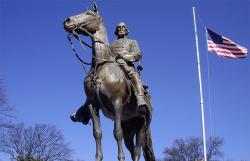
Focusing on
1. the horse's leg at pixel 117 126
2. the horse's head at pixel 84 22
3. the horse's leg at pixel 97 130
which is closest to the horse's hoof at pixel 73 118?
the horse's leg at pixel 97 130

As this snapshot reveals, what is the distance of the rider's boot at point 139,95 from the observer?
1055 cm

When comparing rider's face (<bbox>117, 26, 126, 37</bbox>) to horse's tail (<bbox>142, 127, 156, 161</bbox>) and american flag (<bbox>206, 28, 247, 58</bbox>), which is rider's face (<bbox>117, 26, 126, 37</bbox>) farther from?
american flag (<bbox>206, 28, 247, 58</bbox>)

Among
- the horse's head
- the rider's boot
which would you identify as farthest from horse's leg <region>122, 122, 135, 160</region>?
the horse's head

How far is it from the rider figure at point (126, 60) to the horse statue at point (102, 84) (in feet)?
0.68

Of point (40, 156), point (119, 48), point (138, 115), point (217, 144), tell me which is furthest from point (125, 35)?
point (217, 144)

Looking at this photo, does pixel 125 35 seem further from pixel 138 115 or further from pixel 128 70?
pixel 138 115

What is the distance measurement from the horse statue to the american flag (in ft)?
30.1

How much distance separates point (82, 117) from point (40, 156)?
41.2 metres

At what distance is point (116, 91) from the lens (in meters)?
10.3

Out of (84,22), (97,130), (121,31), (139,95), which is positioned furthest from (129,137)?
(84,22)

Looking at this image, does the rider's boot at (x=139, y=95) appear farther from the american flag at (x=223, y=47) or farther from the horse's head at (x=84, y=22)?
the american flag at (x=223, y=47)

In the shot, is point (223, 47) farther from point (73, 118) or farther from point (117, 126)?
point (117, 126)

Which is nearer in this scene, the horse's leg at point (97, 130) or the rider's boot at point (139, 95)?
the horse's leg at point (97, 130)

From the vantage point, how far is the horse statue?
33.5 feet
